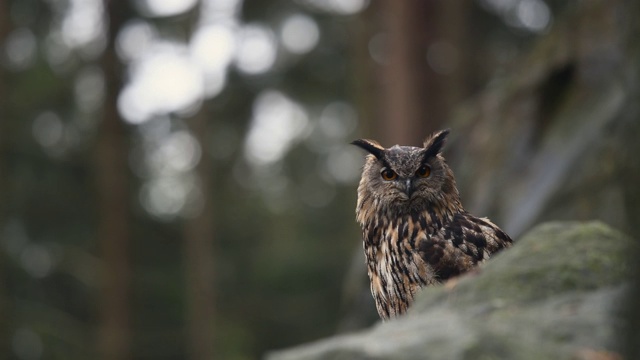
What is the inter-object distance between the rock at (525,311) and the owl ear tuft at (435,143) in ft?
5.86

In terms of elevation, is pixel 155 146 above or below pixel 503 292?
above

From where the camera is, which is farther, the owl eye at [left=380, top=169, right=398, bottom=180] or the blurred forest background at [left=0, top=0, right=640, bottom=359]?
the blurred forest background at [left=0, top=0, right=640, bottom=359]

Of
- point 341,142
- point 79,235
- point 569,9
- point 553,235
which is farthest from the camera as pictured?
point 341,142

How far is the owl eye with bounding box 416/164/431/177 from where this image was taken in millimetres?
5246

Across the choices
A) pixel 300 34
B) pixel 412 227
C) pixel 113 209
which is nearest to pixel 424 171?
pixel 412 227

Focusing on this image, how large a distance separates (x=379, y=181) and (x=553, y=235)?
210 centimetres

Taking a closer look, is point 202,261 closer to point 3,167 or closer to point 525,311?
point 3,167

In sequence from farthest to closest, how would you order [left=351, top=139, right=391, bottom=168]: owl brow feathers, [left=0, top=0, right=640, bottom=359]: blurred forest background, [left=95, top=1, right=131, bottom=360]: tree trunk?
[left=95, top=1, right=131, bottom=360]: tree trunk
[left=0, top=0, right=640, bottom=359]: blurred forest background
[left=351, top=139, right=391, bottom=168]: owl brow feathers

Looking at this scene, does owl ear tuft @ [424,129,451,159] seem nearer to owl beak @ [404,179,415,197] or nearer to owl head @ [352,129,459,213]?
owl head @ [352,129,459,213]

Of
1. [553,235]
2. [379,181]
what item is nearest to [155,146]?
[379,181]

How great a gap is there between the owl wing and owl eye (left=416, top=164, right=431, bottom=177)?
1.28ft

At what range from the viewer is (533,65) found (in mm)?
9078

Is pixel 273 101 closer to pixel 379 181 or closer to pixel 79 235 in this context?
pixel 79 235

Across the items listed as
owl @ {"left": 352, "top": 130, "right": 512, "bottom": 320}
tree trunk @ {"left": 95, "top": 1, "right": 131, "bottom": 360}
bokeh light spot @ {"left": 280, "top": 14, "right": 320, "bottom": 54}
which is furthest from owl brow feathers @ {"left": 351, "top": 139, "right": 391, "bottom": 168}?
bokeh light spot @ {"left": 280, "top": 14, "right": 320, "bottom": 54}
